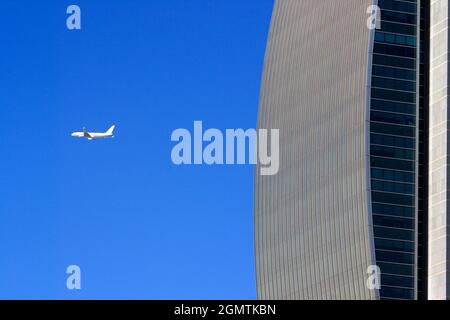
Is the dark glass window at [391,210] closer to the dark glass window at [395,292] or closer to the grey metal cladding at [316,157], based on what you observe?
the grey metal cladding at [316,157]

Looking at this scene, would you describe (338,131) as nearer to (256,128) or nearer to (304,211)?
(304,211)

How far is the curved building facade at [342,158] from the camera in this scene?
149m

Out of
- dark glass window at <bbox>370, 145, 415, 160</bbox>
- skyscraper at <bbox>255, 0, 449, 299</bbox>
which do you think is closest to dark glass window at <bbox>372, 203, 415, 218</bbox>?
skyscraper at <bbox>255, 0, 449, 299</bbox>

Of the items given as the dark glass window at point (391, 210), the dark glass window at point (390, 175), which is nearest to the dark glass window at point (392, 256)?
the dark glass window at point (391, 210)

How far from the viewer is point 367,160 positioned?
150125 millimetres

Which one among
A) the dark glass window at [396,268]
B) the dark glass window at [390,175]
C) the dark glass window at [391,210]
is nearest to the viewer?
the dark glass window at [396,268]

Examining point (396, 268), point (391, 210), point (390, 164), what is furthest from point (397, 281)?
point (390, 164)

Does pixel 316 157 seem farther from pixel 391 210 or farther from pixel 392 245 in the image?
pixel 392 245

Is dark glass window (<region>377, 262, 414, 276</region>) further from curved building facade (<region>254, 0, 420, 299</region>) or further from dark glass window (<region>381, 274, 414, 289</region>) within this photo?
dark glass window (<region>381, 274, 414, 289</region>)

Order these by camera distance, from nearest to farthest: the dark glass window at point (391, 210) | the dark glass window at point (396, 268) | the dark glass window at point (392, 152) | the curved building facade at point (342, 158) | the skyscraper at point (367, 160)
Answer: the dark glass window at point (396, 268), the skyscraper at point (367, 160), the dark glass window at point (391, 210), the curved building facade at point (342, 158), the dark glass window at point (392, 152)

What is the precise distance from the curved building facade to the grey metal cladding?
0.54 ft

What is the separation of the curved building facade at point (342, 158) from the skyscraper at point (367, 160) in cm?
16

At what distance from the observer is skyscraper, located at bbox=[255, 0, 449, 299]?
148 meters
